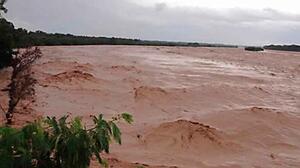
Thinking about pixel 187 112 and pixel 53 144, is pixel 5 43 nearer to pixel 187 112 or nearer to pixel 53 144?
pixel 187 112

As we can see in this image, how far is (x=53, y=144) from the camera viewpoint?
337 centimetres

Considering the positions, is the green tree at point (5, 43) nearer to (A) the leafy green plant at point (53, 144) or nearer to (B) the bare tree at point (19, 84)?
(B) the bare tree at point (19, 84)

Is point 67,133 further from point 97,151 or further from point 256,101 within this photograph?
point 256,101

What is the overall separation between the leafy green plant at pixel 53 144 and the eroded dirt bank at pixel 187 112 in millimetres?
3974

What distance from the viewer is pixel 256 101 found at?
14.8 meters

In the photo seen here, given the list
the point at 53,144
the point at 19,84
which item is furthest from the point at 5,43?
the point at 53,144

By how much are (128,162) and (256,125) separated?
425 cm

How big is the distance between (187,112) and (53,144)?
29.8 ft

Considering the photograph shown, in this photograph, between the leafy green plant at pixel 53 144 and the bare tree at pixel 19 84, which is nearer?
the leafy green plant at pixel 53 144

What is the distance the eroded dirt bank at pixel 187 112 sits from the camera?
28.3ft

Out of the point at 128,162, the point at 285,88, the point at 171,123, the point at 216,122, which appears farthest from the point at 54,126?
the point at 285,88

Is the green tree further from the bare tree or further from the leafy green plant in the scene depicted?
the leafy green plant

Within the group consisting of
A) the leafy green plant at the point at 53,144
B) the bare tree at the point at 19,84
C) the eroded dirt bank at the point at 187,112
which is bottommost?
the eroded dirt bank at the point at 187,112

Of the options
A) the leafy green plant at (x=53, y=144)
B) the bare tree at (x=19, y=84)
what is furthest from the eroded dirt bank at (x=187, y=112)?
the leafy green plant at (x=53, y=144)
